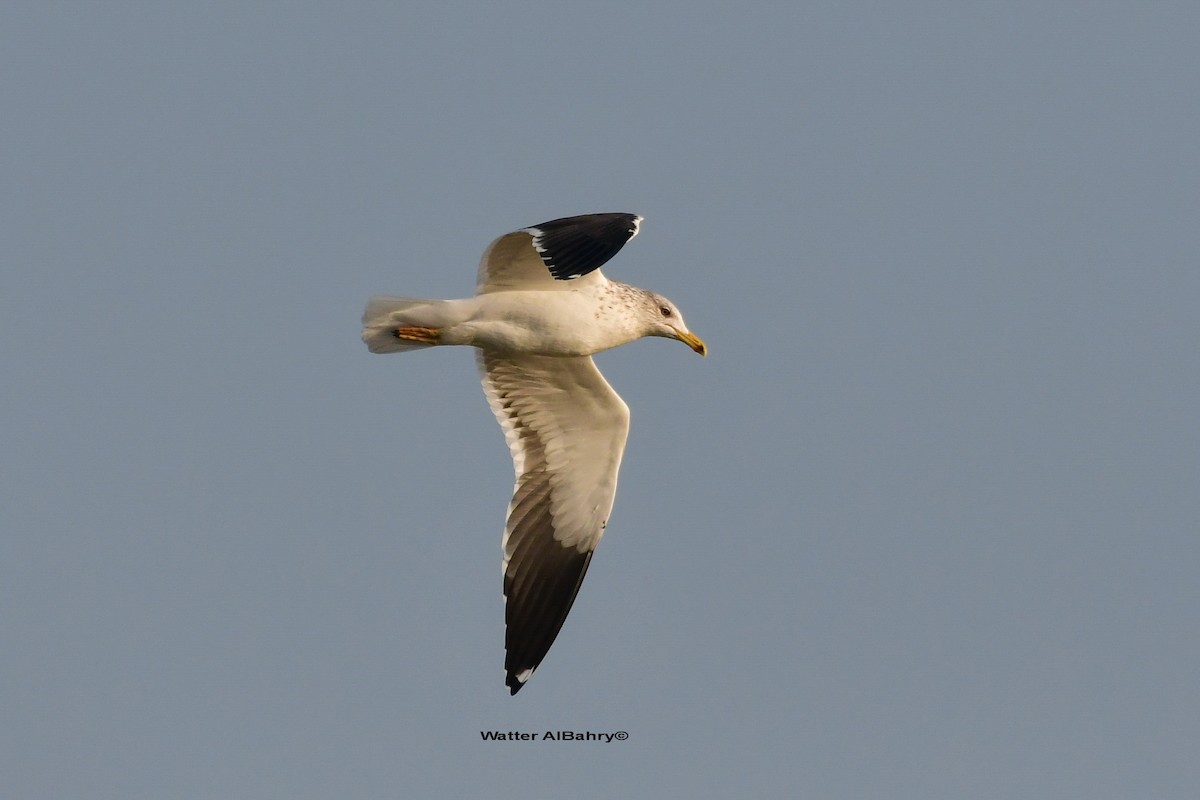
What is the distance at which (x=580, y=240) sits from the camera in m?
11.1

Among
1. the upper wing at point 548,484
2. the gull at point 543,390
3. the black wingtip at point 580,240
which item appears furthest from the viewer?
the upper wing at point 548,484

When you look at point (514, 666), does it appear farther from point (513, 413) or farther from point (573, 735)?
point (513, 413)

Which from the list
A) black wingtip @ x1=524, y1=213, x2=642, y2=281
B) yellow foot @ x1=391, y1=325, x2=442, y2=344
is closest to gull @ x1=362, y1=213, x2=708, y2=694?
yellow foot @ x1=391, y1=325, x2=442, y2=344

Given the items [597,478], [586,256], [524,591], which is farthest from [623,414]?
[586,256]

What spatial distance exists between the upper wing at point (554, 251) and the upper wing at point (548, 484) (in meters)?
0.86

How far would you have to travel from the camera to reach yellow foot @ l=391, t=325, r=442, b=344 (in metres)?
12.5

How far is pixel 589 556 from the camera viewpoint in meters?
13.4

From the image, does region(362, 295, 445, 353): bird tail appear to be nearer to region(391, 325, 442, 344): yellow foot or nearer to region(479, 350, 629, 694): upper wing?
region(391, 325, 442, 344): yellow foot

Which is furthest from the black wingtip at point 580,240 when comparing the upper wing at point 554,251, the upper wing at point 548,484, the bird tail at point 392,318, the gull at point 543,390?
the upper wing at point 548,484

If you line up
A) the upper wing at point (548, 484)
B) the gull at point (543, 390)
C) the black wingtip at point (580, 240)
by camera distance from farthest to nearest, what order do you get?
the upper wing at point (548, 484) → the gull at point (543, 390) → the black wingtip at point (580, 240)

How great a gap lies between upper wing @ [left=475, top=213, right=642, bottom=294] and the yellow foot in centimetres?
47

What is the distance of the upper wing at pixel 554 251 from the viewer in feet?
35.7

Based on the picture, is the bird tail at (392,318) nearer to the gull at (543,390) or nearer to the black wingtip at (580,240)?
the gull at (543,390)

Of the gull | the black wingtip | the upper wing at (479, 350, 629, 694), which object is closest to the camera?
the black wingtip
